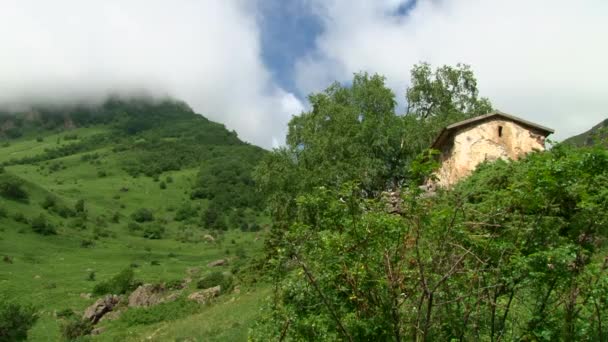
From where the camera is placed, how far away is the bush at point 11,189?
8950 cm

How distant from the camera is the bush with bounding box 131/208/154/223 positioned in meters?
109

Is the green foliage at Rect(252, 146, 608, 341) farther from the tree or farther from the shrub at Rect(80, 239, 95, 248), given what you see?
the shrub at Rect(80, 239, 95, 248)

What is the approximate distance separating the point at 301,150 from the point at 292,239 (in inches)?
1163

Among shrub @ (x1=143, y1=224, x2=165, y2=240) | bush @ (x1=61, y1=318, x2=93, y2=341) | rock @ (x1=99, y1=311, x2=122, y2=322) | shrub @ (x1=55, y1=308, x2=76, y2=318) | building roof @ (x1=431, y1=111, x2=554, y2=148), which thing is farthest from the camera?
shrub @ (x1=143, y1=224, x2=165, y2=240)

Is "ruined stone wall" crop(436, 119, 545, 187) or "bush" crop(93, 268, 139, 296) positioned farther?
"bush" crop(93, 268, 139, 296)

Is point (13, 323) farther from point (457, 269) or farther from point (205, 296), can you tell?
point (457, 269)

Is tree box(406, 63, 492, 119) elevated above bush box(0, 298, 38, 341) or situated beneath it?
elevated above

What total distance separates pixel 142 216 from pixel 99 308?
73089 mm

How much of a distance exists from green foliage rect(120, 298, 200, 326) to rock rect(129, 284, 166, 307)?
4718 millimetres

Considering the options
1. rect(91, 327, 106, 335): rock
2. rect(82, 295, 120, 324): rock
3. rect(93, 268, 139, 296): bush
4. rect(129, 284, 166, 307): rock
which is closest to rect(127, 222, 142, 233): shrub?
rect(93, 268, 139, 296): bush

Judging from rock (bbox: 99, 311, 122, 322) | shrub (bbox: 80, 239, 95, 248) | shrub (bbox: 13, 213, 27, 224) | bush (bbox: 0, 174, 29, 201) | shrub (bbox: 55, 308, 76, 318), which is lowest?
shrub (bbox: 55, 308, 76, 318)

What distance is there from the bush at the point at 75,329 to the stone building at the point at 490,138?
2512 cm

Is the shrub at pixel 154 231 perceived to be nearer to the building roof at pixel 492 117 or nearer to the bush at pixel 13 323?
the bush at pixel 13 323

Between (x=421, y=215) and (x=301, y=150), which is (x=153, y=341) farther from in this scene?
(x=421, y=215)
